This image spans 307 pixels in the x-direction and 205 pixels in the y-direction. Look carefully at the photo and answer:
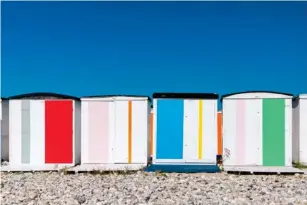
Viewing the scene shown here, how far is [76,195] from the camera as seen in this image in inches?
243

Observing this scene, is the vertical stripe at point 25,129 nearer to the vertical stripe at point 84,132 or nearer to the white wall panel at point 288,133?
the vertical stripe at point 84,132

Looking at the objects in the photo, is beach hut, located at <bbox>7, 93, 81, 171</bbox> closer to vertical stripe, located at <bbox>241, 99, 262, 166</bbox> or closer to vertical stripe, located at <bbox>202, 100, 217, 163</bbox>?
vertical stripe, located at <bbox>202, 100, 217, 163</bbox>

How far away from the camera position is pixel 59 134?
Answer: 9477mm

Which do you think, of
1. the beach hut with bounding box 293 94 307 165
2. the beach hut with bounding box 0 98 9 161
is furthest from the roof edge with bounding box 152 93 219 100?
the beach hut with bounding box 0 98 9 161

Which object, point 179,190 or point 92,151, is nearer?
point 179,190

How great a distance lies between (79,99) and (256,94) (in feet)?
15.3

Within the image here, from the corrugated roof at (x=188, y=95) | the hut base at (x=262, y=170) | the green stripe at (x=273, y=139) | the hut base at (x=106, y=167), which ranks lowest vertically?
the hut base at (x=106, y=167)

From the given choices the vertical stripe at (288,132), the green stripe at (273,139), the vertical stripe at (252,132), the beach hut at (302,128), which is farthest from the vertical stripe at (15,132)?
the beach hut at (302,128)

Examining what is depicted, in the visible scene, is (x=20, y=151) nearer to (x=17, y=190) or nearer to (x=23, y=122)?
(x=23, y=122)

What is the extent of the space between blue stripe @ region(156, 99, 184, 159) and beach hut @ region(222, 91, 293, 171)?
115cm

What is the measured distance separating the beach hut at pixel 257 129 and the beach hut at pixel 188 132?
38 centimetres

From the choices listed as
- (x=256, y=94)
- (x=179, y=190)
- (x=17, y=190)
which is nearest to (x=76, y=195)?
(x=17, y=190)

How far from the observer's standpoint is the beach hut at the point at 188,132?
9.19 metres

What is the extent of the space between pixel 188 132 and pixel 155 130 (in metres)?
0.84
